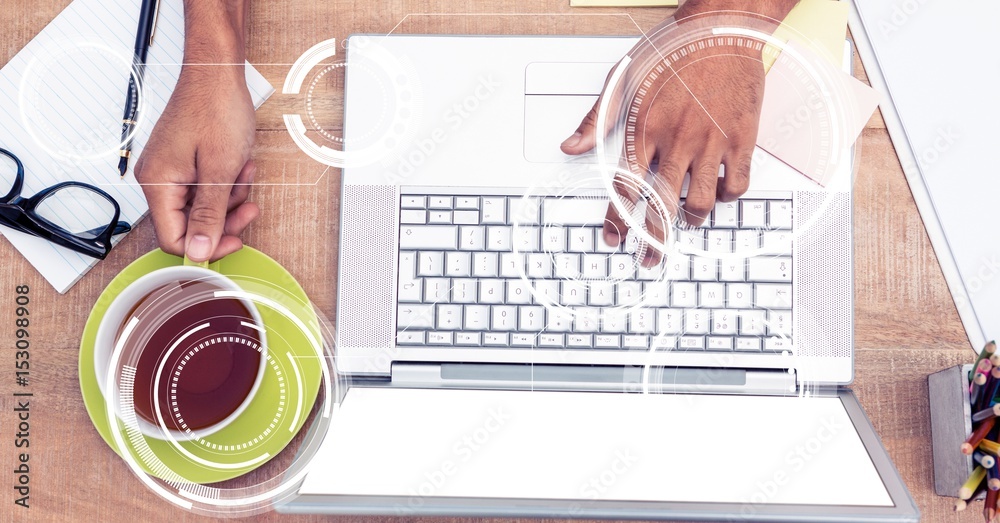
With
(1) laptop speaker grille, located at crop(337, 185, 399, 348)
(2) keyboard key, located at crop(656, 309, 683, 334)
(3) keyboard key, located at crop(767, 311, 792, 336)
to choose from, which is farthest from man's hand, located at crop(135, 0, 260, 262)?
(3) keyboard key, located at crop(767, 311, 792, 336)

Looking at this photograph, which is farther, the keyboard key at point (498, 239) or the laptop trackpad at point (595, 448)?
the keyboard key at point (498, 239)

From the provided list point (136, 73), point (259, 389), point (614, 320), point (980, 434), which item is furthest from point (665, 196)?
point (136, 73)

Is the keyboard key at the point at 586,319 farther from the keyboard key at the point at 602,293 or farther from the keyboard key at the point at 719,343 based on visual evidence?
the keyboard key at the point at 719,343

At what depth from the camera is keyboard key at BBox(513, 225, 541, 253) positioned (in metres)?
0.63

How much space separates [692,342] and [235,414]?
45 centimetres

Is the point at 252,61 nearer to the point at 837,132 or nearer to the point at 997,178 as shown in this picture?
the point at 837,132

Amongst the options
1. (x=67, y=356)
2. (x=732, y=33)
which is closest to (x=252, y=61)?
(x=67, y=356)

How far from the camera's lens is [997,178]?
2.16ft

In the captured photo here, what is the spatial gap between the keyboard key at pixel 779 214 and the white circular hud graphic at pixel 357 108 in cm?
38

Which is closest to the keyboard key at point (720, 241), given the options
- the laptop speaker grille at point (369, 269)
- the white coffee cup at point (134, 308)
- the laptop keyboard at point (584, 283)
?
the laptop keyboard at point (584, 283)

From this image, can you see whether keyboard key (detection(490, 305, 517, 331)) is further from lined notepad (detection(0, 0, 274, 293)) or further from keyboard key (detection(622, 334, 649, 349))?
lined notepad (detection(0, 0, 274, 293))

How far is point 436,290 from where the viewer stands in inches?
25.1

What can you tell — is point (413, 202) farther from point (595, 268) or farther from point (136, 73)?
point (136, 73)

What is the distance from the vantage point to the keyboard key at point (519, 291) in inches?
24.8
